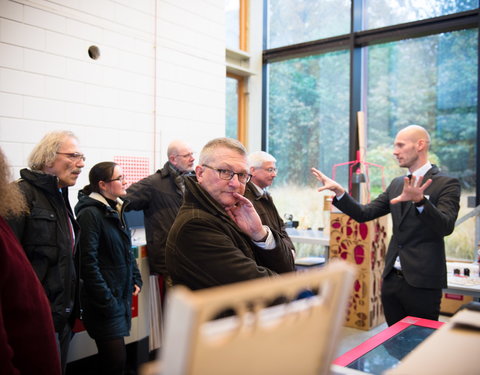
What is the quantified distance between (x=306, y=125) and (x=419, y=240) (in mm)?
3596

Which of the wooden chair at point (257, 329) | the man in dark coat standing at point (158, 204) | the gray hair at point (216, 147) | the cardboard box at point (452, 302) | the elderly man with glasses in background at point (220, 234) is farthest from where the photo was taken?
the cardboard box at point (452, 302)

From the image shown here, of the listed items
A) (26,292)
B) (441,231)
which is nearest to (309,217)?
(441,231)

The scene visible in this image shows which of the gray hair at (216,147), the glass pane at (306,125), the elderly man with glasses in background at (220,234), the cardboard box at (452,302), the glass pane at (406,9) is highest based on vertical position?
the glass pane at (406,9)

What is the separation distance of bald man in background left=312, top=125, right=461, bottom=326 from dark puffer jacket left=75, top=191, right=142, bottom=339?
5.04 feet

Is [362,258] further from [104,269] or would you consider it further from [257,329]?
[257,329]

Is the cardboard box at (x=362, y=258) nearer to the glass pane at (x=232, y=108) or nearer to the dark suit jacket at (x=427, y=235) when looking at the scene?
the dark suit jacket at (x=427, y=235)

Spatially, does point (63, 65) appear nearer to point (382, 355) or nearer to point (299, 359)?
point (382, 355)

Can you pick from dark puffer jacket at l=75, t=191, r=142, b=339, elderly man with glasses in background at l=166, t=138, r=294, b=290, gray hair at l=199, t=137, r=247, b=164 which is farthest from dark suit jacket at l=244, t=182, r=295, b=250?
dark puffer jacket at l=75, t=191, r=142, b=339

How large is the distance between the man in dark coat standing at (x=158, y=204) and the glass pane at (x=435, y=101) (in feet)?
9.15

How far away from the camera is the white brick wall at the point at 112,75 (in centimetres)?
323

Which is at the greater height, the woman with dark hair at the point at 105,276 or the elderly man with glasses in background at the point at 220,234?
the elderly man with glasses in background at the point at 220,234

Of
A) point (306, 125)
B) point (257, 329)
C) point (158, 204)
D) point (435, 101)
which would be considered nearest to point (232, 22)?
point (306, 125)

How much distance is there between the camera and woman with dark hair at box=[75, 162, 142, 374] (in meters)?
2.36

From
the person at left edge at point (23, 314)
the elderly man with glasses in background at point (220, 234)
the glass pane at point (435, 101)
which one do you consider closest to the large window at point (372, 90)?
the glass pane at point (435, 101)
